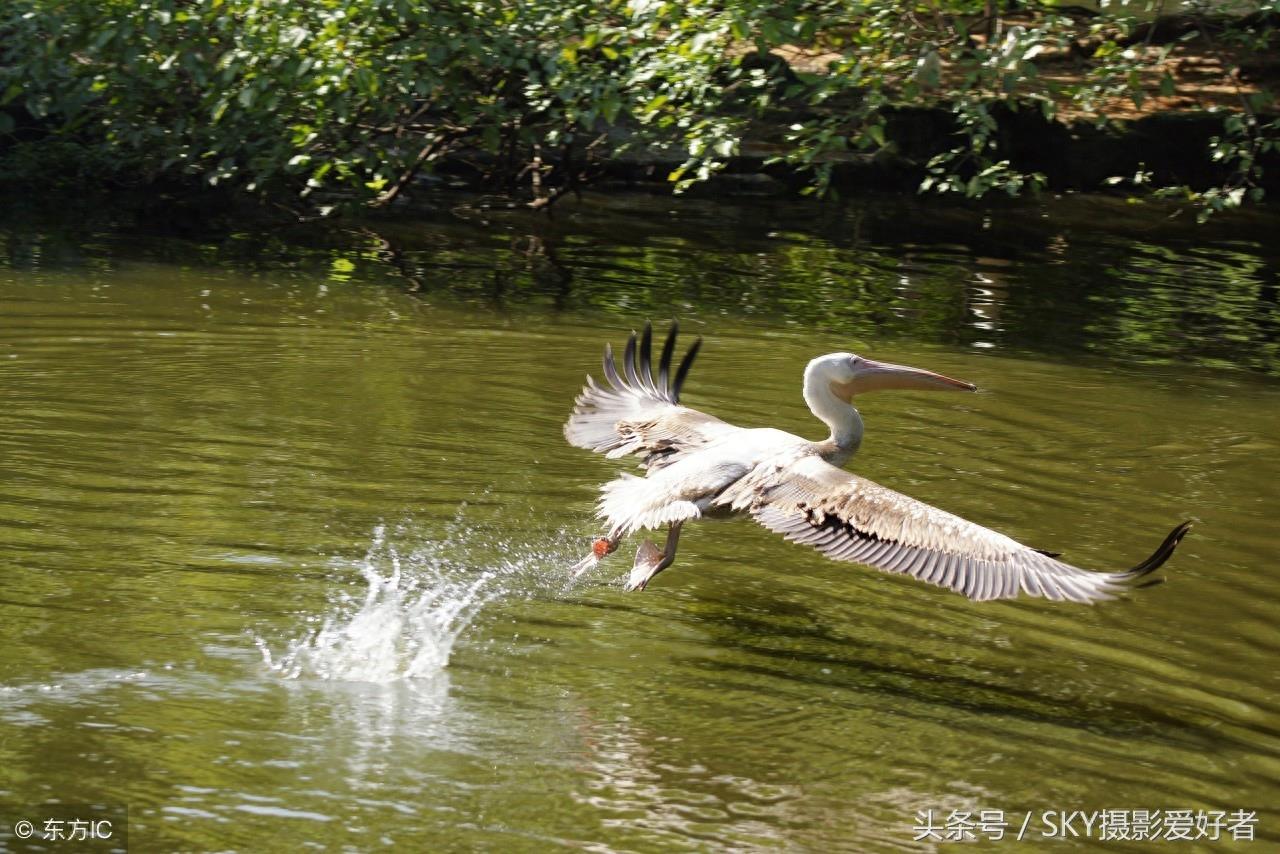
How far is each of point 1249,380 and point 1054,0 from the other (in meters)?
2.69

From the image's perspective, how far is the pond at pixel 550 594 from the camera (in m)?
3.72

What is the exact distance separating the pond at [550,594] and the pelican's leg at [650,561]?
0.32 feet

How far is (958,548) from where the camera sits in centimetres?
443

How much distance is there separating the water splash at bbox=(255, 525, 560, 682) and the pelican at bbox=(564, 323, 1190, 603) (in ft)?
1.20

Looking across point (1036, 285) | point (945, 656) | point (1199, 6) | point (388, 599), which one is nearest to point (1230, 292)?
point (1036, 285)

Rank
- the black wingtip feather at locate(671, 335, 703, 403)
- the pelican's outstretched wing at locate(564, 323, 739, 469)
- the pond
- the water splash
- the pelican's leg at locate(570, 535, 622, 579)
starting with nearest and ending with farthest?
1. the pond
2. the water splash
3. the pelican's leg at locate(570, 535, 622, 579)
4. the pelican's outstretched wing at locate(564, 323, 739, 469)
5. the black wingtip feather at locate(671, 335, 703, 403)

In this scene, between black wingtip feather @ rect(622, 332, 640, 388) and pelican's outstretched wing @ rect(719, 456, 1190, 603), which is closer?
pelican's outstretched wing @ rect(719, 456, 1190, 603)

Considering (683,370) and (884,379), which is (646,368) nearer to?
(683,370)

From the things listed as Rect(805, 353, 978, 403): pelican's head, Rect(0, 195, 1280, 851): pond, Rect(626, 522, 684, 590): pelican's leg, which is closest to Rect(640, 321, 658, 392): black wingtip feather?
Rect(0, 195, 1280, 851): pond

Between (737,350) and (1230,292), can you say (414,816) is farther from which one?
(1230,292)

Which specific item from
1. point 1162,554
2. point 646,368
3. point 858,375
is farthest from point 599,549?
point 1162,554

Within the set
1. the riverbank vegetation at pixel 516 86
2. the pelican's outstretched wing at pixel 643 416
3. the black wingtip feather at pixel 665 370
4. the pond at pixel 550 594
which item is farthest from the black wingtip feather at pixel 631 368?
the riverbank vegetation at pixel 516 86

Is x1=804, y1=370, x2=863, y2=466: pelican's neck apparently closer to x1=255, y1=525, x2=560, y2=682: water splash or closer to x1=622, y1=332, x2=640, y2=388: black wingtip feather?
x1=622, y1=332, x2=640, y2=388: black wingtip feather

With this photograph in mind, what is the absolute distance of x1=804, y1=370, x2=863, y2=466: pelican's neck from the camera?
17.7ft
